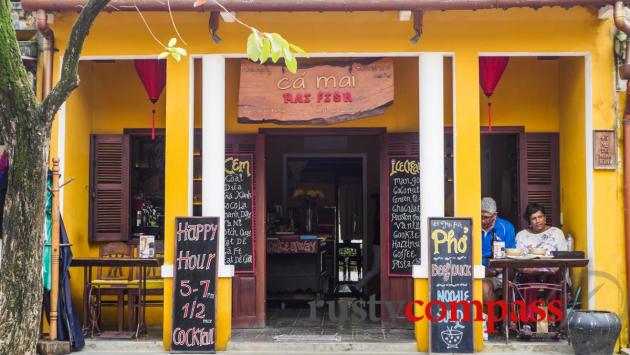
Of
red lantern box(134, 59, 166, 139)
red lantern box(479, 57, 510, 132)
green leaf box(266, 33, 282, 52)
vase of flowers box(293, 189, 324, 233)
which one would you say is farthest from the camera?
vase of flowers box(293, 189, 324, 233)

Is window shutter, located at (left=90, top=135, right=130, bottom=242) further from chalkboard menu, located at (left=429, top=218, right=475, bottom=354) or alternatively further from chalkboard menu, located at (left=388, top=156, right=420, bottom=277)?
chalkboard menu, located at (left=429, top=218, right=475, bottom=354)

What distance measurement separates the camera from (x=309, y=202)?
46.5 feet

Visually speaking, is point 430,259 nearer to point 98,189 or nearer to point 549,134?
point 549,134

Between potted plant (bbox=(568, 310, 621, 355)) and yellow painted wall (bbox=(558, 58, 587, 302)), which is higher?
yellow painted wall (bbox=(558, 58, 587, 302))

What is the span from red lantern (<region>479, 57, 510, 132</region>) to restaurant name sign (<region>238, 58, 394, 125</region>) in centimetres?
152

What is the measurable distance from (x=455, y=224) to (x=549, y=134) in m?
2.40

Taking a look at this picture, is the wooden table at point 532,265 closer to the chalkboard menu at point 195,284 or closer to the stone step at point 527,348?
the stone step at point 527,348

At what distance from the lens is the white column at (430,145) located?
9.18m

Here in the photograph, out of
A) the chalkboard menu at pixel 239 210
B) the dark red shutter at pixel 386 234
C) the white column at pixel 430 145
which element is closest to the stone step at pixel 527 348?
the white column at pixel 430 145

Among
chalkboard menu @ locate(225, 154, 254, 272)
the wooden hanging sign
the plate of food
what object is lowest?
the plate of food

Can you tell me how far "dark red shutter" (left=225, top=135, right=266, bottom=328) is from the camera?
10570 mm

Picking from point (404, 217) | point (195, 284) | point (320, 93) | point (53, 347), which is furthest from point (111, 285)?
point (404, 217)

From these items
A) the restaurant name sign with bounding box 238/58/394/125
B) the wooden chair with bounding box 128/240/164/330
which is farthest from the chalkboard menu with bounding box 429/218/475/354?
the wooden chair with bounding box 128/240/164/330

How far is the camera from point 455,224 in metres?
9.12
